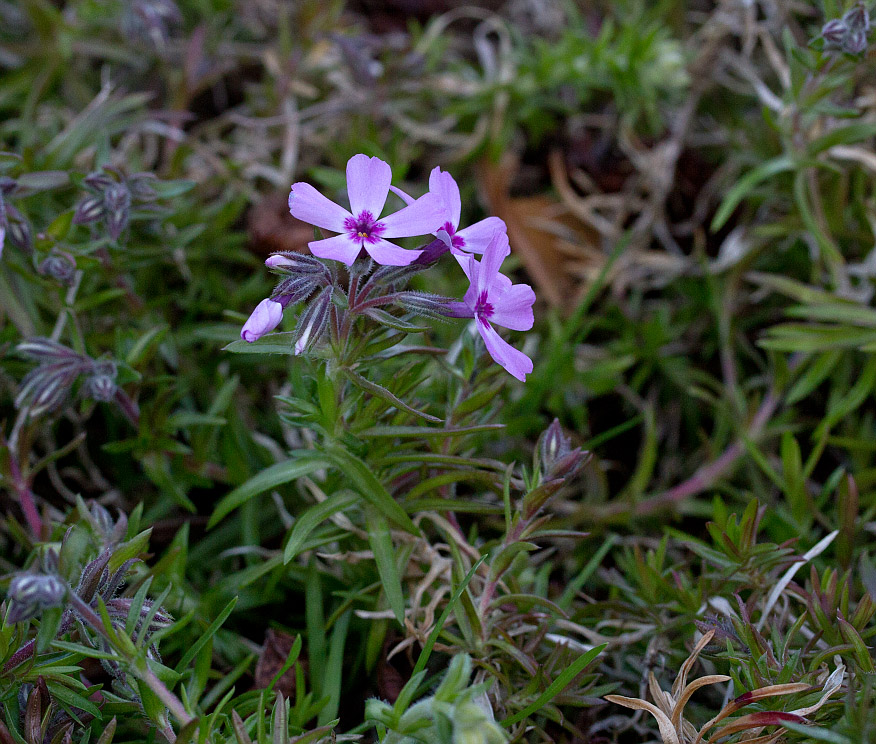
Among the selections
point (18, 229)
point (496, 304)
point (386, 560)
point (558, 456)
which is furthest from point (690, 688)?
point (18, 229)

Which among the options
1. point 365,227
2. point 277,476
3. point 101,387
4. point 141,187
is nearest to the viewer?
point 365,227

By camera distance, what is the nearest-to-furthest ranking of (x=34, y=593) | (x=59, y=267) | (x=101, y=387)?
(x=34, y=593), (x=101, y=387), (x=59, y=267)

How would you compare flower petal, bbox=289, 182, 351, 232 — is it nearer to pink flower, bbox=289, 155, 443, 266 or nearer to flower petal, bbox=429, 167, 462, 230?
pink flower, bbox=289, 155, 443, 266

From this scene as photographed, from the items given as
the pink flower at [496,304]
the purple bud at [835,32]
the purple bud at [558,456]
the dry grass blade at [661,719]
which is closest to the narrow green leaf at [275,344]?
the pink flower at [496,304]

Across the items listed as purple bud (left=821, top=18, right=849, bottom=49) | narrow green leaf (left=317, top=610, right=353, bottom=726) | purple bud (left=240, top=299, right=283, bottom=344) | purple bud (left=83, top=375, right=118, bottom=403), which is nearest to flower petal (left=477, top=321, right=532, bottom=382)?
purple bud (left=240, top=299, right=283, bottom=344)

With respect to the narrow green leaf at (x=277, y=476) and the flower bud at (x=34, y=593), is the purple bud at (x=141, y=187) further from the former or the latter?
the flower bud at (x=34, y=593)

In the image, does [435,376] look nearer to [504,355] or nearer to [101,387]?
[504,355]
